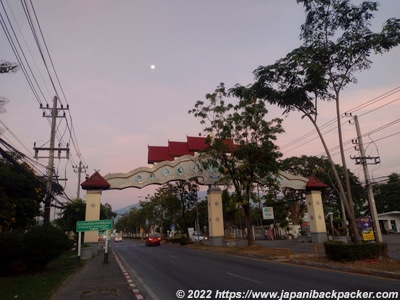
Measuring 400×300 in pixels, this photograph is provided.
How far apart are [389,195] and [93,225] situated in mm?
63219

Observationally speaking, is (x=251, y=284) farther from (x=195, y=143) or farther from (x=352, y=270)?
(x=195, y=143)

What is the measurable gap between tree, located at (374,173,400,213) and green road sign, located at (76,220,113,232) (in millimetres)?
60541

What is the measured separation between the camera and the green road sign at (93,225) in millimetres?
21625

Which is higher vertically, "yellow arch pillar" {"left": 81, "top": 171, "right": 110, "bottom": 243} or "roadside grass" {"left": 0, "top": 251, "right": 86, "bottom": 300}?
"yellow arch pillar" {"left": 81, "top": 171, "right": 110, "bottom": 243}

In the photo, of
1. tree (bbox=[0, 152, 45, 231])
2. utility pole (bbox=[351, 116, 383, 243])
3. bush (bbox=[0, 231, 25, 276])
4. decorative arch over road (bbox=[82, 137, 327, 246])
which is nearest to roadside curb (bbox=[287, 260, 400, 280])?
utility pole (bbox=[351, 116, 383, 243])

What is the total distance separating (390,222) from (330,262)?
49.3 metres

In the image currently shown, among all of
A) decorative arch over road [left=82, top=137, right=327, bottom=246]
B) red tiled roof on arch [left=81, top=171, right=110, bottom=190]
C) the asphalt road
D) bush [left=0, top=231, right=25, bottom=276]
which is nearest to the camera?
the asphalt road

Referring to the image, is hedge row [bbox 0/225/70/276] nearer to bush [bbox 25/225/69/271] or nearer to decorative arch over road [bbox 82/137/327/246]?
bush [bbox 25/225/69/271]

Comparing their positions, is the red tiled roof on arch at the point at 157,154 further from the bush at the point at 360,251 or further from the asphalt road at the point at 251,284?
the bush at the point at 360,251

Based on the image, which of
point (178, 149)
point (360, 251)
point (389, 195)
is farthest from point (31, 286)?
point (389, 195)

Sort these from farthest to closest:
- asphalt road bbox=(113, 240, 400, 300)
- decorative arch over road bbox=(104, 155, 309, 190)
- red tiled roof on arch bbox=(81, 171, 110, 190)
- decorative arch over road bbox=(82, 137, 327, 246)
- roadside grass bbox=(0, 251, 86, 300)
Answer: decorative arch over road bbox=(104, 155, 309, 190), decorative arch over road bbox=(82, 137, 327, 246), red tiled roof on arch bbox=(81, 171, 110, 190), roadside grass bbox=(0, 251, 86, 300), asphalt road bbox=(113, 240, 400, 300)

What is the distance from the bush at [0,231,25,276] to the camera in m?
14.5

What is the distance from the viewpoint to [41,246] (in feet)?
49.6

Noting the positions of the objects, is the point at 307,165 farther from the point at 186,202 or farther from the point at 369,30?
the point at 369,30
